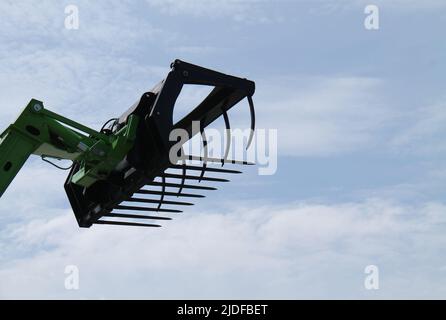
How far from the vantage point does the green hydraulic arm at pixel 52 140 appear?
27.9ft

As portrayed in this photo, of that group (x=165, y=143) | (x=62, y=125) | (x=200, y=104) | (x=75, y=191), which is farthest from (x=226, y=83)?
(x=75, y=191)

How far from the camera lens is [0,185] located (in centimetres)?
836

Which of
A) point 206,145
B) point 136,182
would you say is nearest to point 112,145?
point 136,182

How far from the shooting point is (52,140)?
863cm

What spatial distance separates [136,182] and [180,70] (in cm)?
142

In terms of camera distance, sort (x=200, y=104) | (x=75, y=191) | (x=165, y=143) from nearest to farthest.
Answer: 1. (x=165, y=143)
2. (x=200, y=104)
3. (x=75, y=191)

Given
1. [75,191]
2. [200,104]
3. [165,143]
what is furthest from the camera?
[75,191]

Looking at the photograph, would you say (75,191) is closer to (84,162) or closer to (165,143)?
(84,162)

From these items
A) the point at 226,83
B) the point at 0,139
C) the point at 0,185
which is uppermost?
the point at 226,83

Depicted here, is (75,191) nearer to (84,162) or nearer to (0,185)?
(84,162)

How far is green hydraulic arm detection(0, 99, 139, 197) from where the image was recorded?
852 centimetres

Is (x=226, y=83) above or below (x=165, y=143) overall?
above

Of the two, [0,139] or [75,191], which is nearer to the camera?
[0,139]

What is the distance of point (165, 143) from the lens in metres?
8.23
